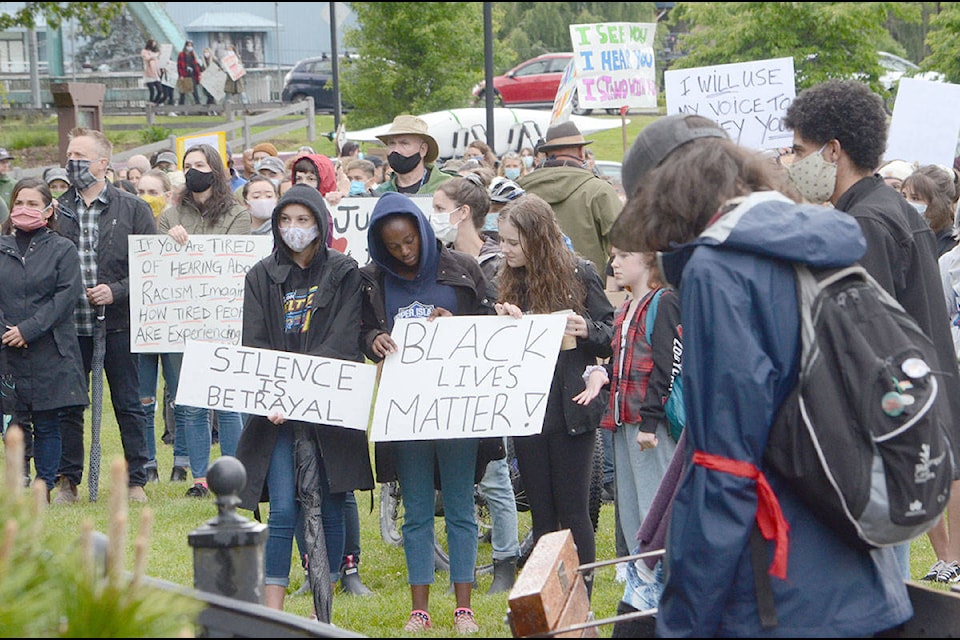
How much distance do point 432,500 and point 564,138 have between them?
4117 millimetres

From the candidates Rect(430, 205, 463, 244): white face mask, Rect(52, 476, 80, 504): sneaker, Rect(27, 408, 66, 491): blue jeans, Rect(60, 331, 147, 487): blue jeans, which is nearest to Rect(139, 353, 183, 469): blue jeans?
Rect(60, 331, 147, 487): blue jeans

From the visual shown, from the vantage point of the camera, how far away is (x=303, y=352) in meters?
5.84

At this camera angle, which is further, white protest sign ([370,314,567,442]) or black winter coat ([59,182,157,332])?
black winter coat ([59,182,157,332])

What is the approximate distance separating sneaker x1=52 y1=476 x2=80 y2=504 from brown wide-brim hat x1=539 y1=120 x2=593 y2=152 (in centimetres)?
418

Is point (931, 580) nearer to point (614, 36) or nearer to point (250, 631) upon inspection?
point (250, 631)

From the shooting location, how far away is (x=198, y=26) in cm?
5944

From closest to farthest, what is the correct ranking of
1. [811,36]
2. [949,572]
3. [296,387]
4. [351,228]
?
[296,387] < [949,572] < [351,228] < [811,36]

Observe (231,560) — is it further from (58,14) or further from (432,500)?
(58,14)

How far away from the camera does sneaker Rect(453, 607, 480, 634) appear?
232 inches

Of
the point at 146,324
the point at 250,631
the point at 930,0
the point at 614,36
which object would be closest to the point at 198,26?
the point at 930,0

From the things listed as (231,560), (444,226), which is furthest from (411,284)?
(231,560)

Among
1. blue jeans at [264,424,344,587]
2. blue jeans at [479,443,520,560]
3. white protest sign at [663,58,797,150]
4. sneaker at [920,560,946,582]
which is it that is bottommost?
sneaker at [920,560,946,582]

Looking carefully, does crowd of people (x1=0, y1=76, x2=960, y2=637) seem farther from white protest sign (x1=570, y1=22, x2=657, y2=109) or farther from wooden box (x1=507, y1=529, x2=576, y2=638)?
white protest sign (x1=570, y1=22, x2=657, y2=109)

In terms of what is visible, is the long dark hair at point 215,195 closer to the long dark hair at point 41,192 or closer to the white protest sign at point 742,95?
the long dark hair at point 41,192
